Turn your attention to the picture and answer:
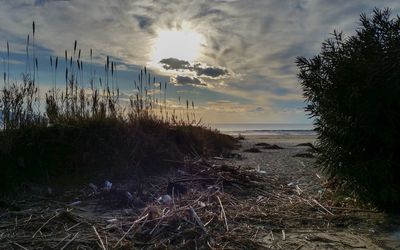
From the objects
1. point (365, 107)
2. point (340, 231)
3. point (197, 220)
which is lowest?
point (340, 231)

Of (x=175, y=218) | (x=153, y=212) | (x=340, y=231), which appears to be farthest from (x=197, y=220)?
(x=340, y=231)

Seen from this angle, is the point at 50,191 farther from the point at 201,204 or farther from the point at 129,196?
the point at 201,204

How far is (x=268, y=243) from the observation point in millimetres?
4008

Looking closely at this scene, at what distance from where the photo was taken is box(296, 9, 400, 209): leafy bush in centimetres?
509

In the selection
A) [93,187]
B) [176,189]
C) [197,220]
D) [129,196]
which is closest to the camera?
[197,220]

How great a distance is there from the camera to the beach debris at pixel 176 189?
6.11 meters

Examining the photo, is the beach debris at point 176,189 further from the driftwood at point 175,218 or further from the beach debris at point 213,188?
the beach debris at point 213,188

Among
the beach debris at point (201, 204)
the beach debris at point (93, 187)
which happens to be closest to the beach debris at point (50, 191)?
the beach debris at point (93, 187)

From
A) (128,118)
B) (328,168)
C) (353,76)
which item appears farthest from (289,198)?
(128,118)

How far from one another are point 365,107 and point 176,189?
304cm

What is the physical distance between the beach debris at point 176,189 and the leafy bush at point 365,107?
2195 mm

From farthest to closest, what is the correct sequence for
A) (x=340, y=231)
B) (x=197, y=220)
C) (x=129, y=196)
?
(x=129, y=196)
(x=340, y=231)
(x=197, y=220)

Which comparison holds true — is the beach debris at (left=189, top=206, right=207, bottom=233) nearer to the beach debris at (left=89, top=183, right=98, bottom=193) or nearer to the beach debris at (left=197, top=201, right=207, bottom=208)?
the beach debris at (left=197, top=201, right=207, bottom=208)

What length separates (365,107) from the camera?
5.08 metres
